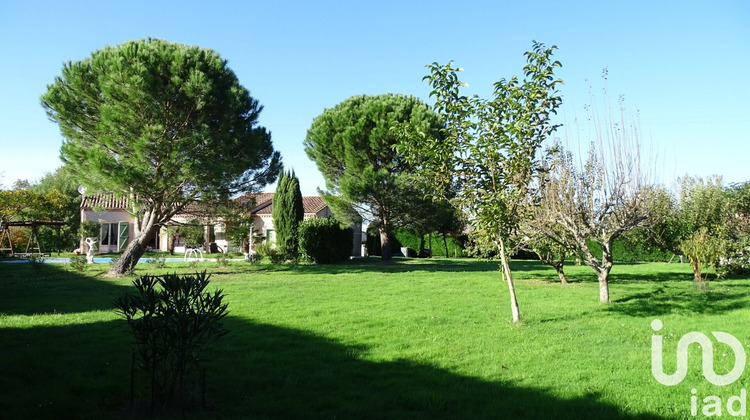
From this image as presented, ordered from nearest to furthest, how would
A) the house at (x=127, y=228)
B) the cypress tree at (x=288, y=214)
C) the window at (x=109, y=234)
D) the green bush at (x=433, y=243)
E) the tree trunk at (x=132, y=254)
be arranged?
the tree trunk at (x=132, y=254)
the cypress tree at (x=288, y=214)
the house at (x=127, y=228)
the window at (x=109, y=234)
the green bush at (x=433, y=243)

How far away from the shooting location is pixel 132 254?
16438 mm

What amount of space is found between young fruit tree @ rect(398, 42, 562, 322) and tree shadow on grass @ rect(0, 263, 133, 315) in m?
6.66

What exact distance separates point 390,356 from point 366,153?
18.1 m

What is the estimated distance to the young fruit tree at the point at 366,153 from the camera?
73.0 feet

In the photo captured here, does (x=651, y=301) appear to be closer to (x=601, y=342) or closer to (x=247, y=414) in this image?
(x=601, y=342)

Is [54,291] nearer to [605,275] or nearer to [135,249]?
[135,249]

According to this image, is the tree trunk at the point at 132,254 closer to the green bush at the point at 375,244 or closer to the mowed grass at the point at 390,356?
the mowed grass at the point at 390,356

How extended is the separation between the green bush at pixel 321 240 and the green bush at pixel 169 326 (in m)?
17.7

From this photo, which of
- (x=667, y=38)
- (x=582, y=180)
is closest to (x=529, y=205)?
(x=582, y=180)

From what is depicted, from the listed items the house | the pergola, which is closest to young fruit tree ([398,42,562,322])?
the pergola

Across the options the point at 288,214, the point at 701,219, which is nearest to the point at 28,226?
the point at 288,214

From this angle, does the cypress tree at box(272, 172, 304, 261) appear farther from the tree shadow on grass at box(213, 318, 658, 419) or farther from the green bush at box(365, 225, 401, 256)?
the tree shadow on grass at box(213, 318, 658, 419)

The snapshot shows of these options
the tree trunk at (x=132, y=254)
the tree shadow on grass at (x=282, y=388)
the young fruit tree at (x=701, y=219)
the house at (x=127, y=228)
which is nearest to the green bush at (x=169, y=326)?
the tree shadow on grass at (x=282, y=388)

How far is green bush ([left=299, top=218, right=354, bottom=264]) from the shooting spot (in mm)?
21859
